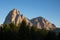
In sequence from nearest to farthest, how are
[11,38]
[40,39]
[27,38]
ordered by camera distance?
[11,38]
[27,38]
[40,39]

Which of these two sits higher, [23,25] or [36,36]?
[23,25]

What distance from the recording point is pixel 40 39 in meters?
90.6

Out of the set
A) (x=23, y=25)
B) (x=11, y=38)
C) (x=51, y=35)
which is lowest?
(x=11, y=38)

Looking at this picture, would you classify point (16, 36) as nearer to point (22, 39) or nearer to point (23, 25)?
point (22, 39)

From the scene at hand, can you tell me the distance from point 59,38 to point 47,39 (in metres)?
5.26

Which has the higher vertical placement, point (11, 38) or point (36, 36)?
point (36, 36)

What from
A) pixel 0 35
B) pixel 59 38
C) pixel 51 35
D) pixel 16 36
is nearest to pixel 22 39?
pixel 16 36

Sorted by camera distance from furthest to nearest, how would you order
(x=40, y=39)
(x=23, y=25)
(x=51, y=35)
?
1. (x=23, y=25)
2. (x=40, y=39)
3. (x=51, y=35)

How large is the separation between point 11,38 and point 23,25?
29.0 meters

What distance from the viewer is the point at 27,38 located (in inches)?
2928

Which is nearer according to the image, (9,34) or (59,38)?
(9,34)

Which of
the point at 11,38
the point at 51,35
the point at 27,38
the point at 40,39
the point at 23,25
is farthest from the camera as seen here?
the point at 23,25

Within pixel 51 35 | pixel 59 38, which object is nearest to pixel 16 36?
pixel 51 35

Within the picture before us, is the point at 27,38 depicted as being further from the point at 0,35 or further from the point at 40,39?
the point at 40,39
